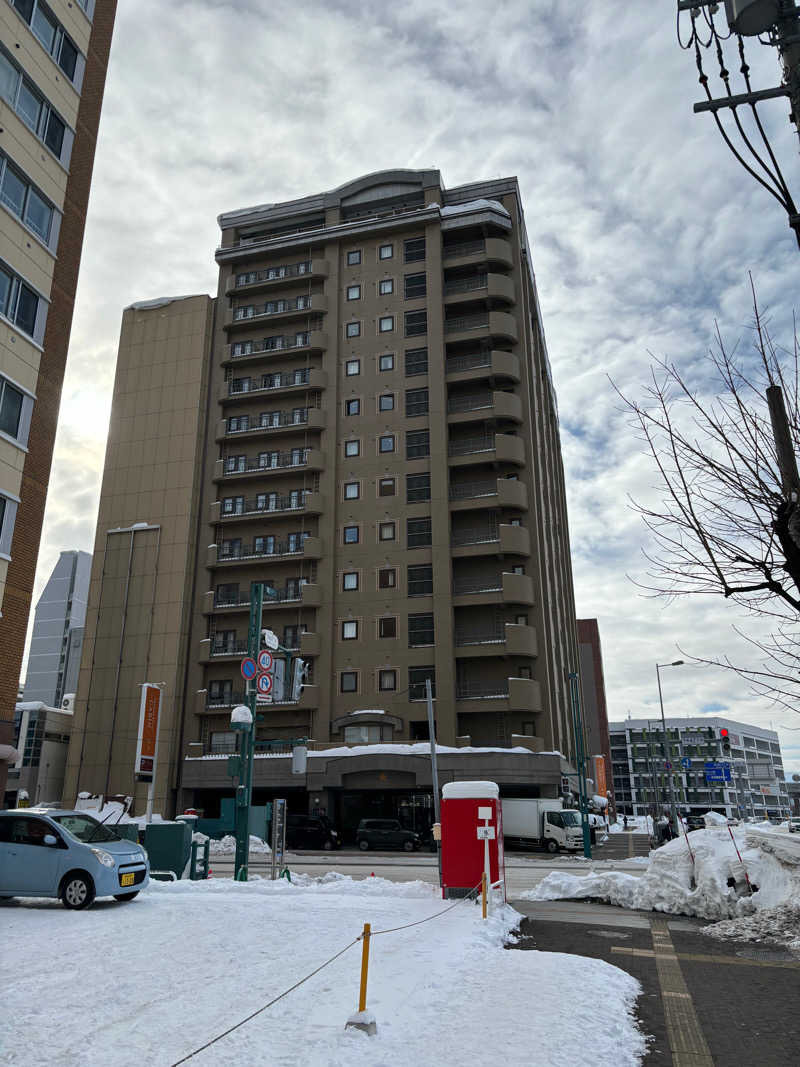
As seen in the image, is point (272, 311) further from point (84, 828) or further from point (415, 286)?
point (84, 828)

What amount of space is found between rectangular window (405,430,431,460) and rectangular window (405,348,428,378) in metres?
4.37

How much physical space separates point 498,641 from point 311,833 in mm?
14882

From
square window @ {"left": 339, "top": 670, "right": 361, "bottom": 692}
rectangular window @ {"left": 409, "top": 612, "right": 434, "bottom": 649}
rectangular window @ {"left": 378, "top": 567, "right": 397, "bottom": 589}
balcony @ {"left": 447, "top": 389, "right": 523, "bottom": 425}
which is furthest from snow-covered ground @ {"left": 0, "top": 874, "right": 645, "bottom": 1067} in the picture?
balcony @ {"left": 447, "top": 389, "right": 523, "bottom": 425}

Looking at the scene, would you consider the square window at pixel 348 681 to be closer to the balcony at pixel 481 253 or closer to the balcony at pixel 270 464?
the balcony at pixel 270 464

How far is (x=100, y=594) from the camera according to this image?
2037 inches

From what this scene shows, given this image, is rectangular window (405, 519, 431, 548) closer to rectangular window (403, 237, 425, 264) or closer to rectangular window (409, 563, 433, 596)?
rectangular window (409, 563, 433, 596)

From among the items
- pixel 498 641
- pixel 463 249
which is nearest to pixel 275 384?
pixel 463 249

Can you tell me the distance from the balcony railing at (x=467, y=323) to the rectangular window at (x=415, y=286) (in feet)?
9.51

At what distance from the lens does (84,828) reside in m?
13.4

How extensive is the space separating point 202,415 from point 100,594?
14353 mm

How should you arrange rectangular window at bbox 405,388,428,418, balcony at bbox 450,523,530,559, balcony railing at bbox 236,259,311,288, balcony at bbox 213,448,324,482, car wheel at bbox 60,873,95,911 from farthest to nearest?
balcony railing at bbox 236,259,311,288 → balcony at bbox 213,448,324,482 → rectangular window at bbox 405,388,428,418 → balcony at bbox 450,523,530,559 → car wheel at bbox 60,873,95,911

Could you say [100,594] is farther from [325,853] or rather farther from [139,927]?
[139,927]

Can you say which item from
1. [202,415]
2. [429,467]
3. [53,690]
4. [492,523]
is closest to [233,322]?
[202,415]

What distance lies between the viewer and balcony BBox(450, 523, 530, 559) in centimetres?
4647
